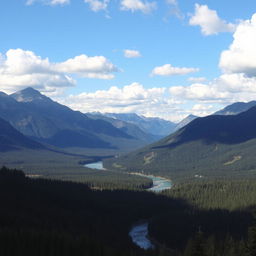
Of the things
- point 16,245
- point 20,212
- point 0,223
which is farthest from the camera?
point 20,212

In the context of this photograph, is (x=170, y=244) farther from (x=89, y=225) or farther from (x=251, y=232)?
(x=251, y=232)

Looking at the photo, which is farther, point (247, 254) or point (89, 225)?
point (89, 225)

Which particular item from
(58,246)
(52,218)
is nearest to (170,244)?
(52,218)

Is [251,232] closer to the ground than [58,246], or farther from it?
farther from it

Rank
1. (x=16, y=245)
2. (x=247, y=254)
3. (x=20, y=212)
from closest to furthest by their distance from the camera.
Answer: (x=247, y=254)
(x=16, y=245)
(x=20, y=212)

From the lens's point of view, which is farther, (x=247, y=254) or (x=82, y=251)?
(x=82, y=251)

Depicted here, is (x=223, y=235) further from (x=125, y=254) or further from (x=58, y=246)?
(x=58, y=246)

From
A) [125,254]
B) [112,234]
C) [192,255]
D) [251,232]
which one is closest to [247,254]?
[251,232]

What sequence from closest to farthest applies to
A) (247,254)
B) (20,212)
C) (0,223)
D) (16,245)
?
(247,254) → (16,245) → (0,223) → (20,212)

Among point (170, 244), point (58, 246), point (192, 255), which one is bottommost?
point (170, 244)
